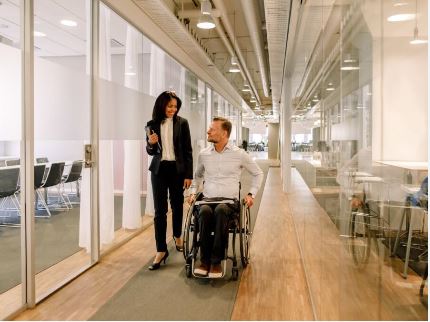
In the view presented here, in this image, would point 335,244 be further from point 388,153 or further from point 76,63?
point 76,63

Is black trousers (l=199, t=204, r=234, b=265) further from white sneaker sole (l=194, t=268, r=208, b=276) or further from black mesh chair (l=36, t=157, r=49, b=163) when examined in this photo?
black mesh chair (l=36, t=157, r=49, b=163)

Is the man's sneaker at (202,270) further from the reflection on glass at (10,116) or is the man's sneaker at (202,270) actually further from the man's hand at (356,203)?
the man's hand at (356,203)

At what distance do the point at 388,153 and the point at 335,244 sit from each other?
108 cm

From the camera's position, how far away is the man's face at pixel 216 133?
3342 mm

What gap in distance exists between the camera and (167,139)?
11.4 feet

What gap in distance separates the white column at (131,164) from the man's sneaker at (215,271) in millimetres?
1913

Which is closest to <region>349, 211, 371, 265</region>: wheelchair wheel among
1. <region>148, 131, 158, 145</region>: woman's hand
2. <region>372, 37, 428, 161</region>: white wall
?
<region>372, 37, 428, 161</region>: white wall

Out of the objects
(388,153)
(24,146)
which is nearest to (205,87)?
(24,146)

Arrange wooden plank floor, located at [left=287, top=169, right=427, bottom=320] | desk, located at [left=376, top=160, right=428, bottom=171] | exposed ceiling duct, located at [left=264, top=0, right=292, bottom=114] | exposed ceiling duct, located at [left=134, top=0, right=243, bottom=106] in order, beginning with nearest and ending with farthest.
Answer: desk, located at [left=376, top=160, right=428, bottom=171] → wooden plank floor, located at [left=287, top=169, right=427, bottom=320] → exposed ceiling duct, located at [left=264, top=0, right=292, bottom=114] → exposed ceiling duct, located at [left=134, top=0, right=243, bottom=106]

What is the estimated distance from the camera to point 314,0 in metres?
2.98

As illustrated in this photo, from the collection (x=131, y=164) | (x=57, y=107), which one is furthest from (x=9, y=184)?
(x=131, y=164)

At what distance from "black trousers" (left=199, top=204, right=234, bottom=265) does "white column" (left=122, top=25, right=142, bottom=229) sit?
186 cm

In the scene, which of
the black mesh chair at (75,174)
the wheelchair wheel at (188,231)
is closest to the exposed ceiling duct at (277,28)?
the wheelchair wheel at (188,231)

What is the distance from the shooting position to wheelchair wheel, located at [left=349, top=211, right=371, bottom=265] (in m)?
1.24
